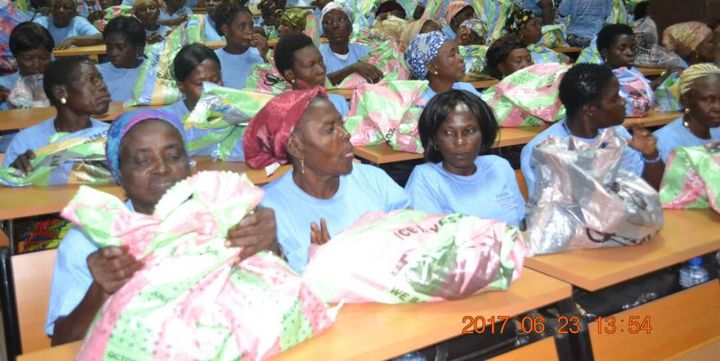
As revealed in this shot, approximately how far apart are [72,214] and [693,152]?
2050 millimetres

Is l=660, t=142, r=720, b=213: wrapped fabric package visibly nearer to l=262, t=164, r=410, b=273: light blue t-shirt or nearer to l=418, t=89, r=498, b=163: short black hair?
l=418, t=89, r=498, b=163: short black hair

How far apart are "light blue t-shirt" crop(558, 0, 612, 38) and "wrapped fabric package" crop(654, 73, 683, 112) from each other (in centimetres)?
357

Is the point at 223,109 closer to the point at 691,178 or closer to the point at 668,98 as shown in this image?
the point at 691,178

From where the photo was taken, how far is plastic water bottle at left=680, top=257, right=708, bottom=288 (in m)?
2.34

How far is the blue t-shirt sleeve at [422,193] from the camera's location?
231 centimetres

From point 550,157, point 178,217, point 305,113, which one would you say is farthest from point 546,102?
point 178,217

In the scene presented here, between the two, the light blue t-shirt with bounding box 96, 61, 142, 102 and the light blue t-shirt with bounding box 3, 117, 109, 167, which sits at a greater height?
the light blue t-shirt with bounding box 3, 117, 109, 167

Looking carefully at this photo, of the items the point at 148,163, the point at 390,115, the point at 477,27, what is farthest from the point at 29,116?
the point at 477,27

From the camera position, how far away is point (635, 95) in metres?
3.94

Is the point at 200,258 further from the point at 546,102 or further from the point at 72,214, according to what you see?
the point at 546,102

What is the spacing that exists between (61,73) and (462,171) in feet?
6.86

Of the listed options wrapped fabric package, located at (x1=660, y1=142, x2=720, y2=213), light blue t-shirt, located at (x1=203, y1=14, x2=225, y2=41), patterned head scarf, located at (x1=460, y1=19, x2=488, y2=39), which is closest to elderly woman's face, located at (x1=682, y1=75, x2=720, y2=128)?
wrapped fabric package, located at (x1=660, y1=142, x2=720, y2=213)

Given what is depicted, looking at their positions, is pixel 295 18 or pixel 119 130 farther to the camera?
pixel 295 18

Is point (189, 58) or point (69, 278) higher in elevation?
point (69, 278)
